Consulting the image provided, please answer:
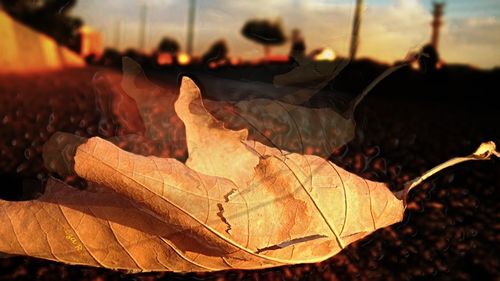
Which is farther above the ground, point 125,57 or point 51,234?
point 125,57

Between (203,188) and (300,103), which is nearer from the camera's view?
(203,188)

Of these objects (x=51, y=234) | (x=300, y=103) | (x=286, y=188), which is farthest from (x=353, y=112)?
(x=51, y=234)

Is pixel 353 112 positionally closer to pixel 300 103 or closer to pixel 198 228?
pixel 300 103

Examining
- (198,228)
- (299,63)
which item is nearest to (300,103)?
(299,63)

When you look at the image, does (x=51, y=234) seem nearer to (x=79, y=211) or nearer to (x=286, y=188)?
(x=79, y=211)

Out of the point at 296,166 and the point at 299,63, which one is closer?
the point at 296,166

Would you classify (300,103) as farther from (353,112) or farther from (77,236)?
(77,236)
